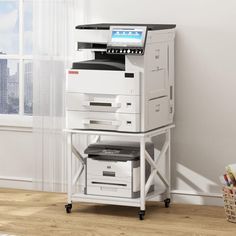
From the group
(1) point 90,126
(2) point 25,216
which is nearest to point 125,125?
(1) point 90,126

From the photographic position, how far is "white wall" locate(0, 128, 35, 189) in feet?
17.6

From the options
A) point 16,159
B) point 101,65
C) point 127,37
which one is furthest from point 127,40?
point 16,159

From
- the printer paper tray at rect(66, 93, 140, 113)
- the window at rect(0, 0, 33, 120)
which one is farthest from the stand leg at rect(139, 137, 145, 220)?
the window at rect(0, 0, 33, 120)

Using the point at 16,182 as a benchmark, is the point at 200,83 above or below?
above

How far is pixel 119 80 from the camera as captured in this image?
4469 mm

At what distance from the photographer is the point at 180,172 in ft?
16.3

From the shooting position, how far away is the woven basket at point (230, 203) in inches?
176

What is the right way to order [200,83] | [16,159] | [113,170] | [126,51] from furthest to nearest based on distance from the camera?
[16,159] < [200,83] < [113,170] < [126,51]

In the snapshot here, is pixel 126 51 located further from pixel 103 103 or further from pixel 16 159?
pixel 16 159

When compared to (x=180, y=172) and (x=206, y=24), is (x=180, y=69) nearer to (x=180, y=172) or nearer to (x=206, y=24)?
(x=206, y=24)

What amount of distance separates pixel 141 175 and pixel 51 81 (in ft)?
3.51

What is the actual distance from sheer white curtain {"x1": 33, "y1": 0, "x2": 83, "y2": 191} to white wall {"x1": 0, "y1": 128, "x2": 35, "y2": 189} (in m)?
0.12

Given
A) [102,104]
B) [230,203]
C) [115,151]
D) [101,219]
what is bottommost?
[101,219]

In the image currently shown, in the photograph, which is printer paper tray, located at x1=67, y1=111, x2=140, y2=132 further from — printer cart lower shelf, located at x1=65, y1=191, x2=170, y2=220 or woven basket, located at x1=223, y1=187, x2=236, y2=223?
woven basket, located at x1=223, y1=187, x2=236, y2=223
